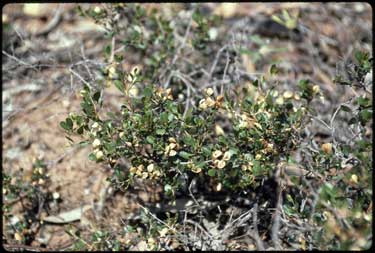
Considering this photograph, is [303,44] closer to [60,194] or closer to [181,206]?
[181,206]

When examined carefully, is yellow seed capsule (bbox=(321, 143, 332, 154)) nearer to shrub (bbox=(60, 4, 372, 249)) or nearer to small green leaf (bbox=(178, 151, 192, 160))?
shrub (bbox=(60, 4, 372, 249))

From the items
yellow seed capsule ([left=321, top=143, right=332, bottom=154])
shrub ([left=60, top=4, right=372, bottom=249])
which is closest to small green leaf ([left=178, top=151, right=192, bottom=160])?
shrub ([left=60, top=4, right=372, bottom=249])

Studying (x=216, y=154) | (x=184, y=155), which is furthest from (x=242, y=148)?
(x=184, y=155)

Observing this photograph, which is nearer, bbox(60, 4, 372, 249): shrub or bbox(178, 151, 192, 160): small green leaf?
bbox(60, 4, 372, 249): shrub

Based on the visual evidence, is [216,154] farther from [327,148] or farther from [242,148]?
[327,148]

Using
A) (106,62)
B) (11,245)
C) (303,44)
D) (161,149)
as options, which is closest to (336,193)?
(161,149)

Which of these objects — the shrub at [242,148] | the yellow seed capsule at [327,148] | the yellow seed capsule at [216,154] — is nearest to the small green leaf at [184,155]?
the shrub at [242,148]

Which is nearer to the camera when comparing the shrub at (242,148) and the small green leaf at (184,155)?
the shrub at (242,148)

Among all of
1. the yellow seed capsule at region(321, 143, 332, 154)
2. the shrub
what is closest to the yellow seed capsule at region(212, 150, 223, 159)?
the shrub

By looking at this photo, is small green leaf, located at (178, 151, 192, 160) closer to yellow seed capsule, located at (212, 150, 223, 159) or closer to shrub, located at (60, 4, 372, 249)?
shrub, located at (60, 4, 372, 249)

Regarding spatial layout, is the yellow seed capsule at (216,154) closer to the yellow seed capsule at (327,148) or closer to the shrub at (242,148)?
the shrub at (242,148)

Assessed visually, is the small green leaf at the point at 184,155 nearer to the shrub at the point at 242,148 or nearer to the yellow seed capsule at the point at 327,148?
the shrub at the point at 242,148
